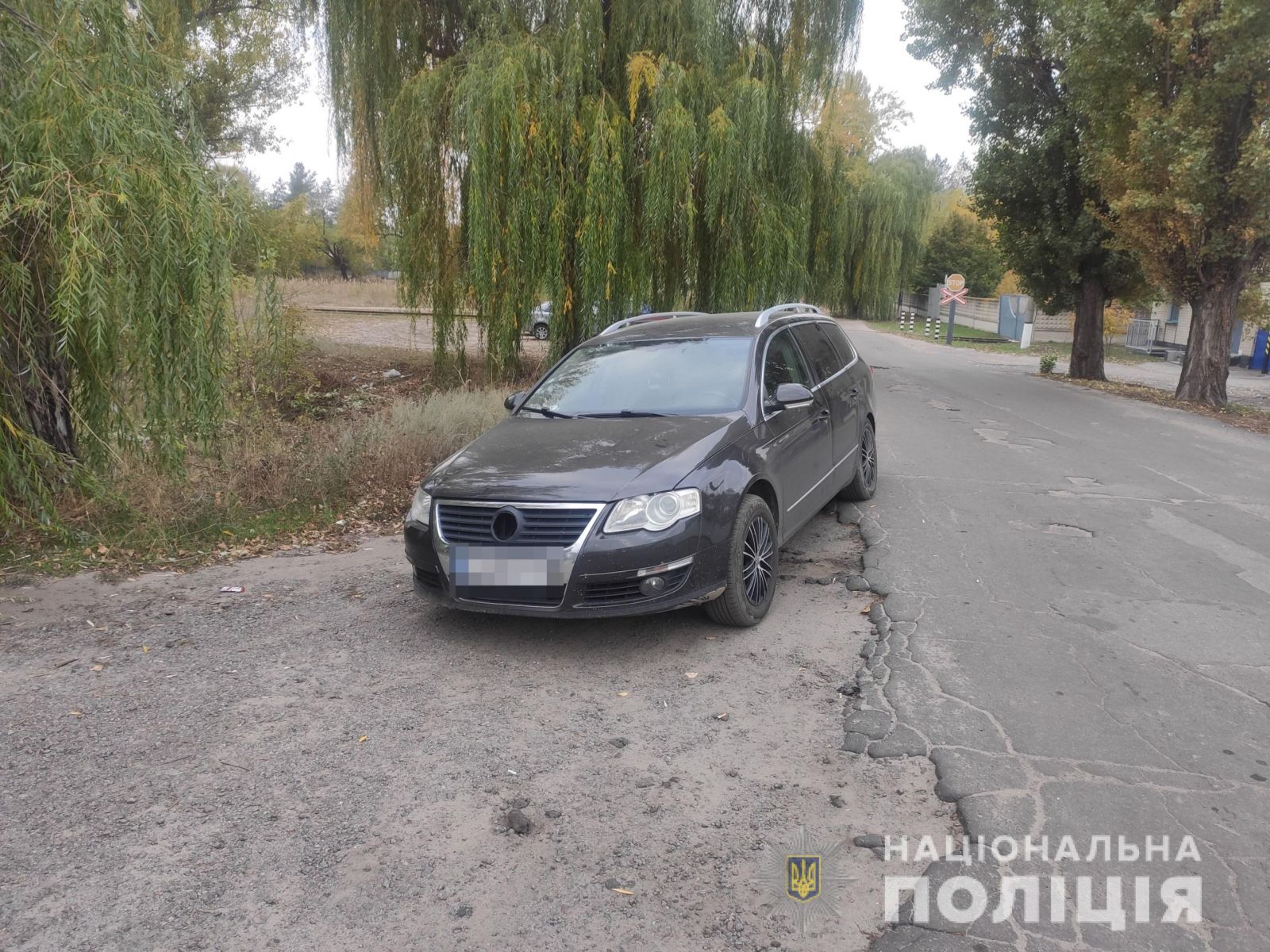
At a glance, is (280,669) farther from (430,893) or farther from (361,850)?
(430,893)

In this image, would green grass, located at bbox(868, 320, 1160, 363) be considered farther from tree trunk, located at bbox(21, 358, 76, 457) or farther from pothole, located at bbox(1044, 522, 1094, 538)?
tree trunk, located at bbox(21, 358, 76, 457)

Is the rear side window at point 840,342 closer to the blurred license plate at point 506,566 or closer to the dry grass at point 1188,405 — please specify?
the blurred license plate at point 506,566

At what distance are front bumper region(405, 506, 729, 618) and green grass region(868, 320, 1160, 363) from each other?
23.9m

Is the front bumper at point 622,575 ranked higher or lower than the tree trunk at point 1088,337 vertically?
lower

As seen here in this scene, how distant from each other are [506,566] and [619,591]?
1.89 feet

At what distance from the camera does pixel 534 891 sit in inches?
112

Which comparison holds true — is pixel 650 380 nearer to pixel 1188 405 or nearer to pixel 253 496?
pixel 253 496

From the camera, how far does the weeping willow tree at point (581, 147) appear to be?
11.4m

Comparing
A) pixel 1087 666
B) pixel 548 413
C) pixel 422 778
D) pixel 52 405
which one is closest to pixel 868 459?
pixel 548 413

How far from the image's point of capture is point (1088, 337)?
68.5 feet

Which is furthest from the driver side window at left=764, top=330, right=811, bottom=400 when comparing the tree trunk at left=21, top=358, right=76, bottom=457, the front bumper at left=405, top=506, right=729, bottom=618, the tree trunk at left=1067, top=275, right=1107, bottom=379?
the tree trunk at left=1067, top=275, right=1107, bottom=379

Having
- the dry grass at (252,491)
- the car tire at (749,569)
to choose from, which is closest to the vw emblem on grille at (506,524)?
the car tire at (749,569)

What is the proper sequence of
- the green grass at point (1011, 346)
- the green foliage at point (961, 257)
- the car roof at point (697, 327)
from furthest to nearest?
the green foliage at point (961, 257)
the green grass at point (1011, 346)
the car roof at point (697, 327)

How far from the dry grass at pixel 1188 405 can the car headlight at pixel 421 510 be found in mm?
12939
